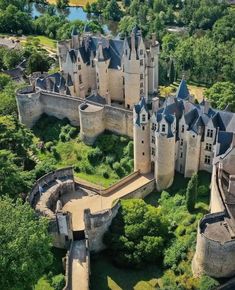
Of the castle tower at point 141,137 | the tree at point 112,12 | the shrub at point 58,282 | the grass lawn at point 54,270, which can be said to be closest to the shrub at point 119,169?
the castle tower at point 141,137

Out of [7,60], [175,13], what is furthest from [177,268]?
[175,13]

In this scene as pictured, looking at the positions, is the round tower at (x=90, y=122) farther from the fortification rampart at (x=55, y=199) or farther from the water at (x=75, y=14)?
the water at (x=75, y=14)

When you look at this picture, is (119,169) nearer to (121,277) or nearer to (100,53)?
(121,277)

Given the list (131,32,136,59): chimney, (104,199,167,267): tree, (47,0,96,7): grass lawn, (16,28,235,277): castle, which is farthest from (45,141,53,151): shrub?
(47,0,96,7): grass lawn

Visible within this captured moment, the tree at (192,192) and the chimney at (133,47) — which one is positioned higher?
the chimney at (133,47)

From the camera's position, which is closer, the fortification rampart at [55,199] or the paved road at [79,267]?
the paved road at [79,267]

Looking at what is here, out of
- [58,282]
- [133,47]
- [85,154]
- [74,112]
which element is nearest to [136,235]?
[58,282]

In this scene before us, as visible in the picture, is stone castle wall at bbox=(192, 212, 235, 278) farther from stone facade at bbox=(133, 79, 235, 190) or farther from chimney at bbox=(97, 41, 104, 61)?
chimney at bbox=(97, 41, 104, 61)
